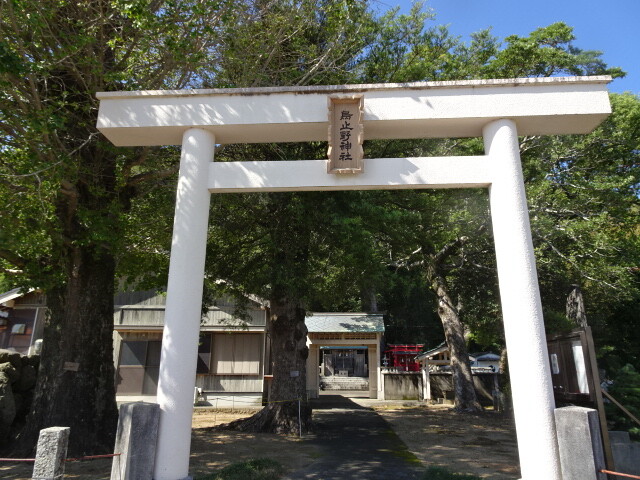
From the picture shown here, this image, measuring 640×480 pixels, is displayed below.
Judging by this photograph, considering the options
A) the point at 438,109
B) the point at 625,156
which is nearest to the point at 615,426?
the point at 438,109

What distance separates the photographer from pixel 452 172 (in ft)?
Answer: 18.3

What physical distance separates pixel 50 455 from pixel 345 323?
17944mm

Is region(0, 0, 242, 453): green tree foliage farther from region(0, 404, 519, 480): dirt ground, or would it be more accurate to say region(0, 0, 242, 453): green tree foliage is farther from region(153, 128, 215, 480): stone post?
region(153, 128, 215, 480): stone post

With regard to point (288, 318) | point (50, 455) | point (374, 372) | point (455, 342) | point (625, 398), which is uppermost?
point (288, 318)

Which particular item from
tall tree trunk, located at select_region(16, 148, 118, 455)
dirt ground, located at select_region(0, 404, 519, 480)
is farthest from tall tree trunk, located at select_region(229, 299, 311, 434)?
tall tree trunk, located at select_region(16, 148, 118, 455)

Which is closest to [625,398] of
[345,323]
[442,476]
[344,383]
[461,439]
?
[442,476]

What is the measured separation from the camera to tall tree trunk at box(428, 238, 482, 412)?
1623cm

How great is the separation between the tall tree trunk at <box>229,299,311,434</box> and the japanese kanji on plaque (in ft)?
22.0

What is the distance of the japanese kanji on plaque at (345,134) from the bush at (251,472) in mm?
4203

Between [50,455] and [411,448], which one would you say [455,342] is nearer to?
[411,448]

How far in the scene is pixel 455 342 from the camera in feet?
55.9

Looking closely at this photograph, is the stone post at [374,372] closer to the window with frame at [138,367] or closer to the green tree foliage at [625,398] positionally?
the window with frame at [138,367]

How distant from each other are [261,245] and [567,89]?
8137 mm

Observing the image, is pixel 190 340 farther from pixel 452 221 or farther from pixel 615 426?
pixel 452 221
